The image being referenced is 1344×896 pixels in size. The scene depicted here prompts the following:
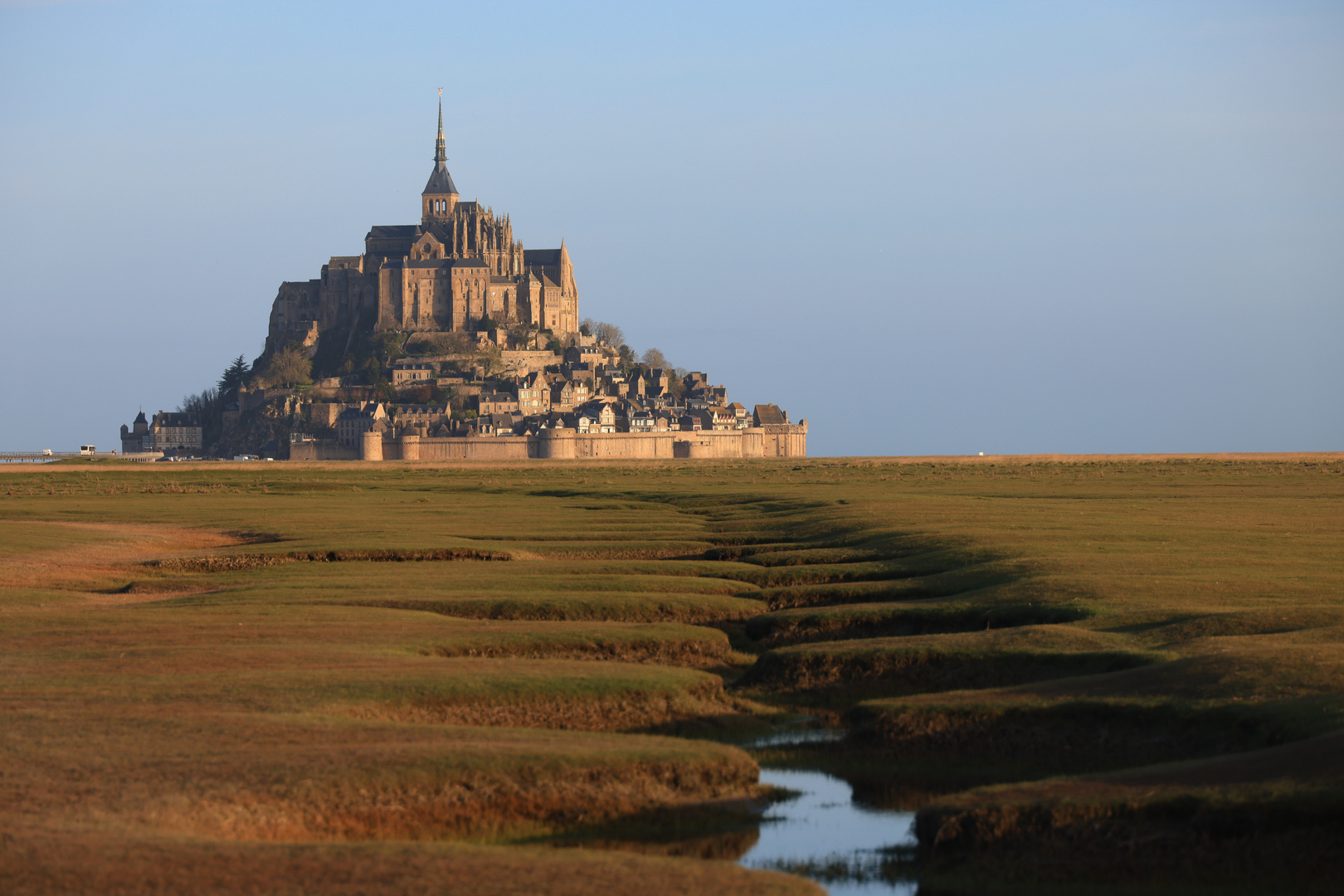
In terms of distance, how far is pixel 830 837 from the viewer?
1385 cm

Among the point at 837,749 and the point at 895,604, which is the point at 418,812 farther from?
the point at 895,604

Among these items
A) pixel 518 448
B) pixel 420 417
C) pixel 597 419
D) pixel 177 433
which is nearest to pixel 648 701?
pixel 518 448

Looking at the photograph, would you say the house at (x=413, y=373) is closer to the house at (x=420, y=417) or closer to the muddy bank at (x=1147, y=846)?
the house at (x=420, y=417)

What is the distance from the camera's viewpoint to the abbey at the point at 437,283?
174250 millimetres

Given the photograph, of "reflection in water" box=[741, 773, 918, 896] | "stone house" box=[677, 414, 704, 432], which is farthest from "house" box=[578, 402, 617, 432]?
"reflection in water" box=[741, 773, 918, 896]

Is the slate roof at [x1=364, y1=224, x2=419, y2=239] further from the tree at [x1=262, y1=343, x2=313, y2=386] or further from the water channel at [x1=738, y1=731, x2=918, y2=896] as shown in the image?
the water channel at [x1=738, y1=731, x2=918, y2=896]

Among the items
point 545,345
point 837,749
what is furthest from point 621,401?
point 837,749

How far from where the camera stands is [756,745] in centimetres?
1727

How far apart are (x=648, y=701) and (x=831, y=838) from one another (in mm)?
4745

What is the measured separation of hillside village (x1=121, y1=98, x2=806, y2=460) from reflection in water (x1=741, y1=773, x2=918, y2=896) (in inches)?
5752

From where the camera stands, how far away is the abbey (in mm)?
174250

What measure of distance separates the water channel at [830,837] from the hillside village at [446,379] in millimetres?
145883

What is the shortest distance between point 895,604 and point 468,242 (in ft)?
521

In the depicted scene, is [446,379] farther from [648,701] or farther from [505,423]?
[648,701]
